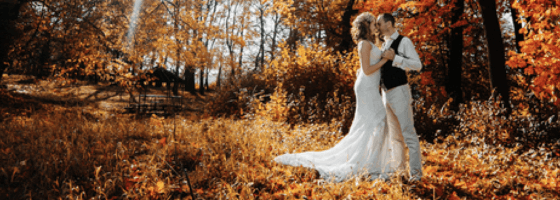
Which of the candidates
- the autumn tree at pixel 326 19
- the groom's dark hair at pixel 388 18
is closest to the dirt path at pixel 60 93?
the groom's dark hair at pixel 388 18

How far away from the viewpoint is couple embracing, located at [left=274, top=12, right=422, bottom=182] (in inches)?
129

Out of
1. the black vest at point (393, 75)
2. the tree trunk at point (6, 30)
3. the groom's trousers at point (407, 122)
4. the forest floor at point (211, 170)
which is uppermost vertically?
the tree trunk at point (6, 30)

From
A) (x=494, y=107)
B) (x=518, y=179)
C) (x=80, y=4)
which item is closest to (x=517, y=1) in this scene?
(x=494, y=107)

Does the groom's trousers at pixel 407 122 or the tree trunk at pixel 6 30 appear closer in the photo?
the groom's trousers at pixel 407 122

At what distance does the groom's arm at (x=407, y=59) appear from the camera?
3.15m

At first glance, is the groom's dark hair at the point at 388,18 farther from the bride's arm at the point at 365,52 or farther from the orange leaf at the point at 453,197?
the orange leaf at the point at 453,197

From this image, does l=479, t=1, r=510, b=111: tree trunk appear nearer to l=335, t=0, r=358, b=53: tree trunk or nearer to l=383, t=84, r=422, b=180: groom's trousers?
l=383, t=84, r=422, b=180: groom's trousers

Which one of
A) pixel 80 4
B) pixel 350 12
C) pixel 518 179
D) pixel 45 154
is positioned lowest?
pixel 518 179

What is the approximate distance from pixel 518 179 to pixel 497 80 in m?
2.66

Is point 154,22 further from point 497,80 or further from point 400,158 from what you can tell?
point 497,80

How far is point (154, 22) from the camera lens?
6.75 m

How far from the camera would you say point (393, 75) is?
333 cm

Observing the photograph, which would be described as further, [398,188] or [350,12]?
[350,12]

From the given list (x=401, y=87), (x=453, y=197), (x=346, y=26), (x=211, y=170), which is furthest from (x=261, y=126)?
(x=346, y=26)
